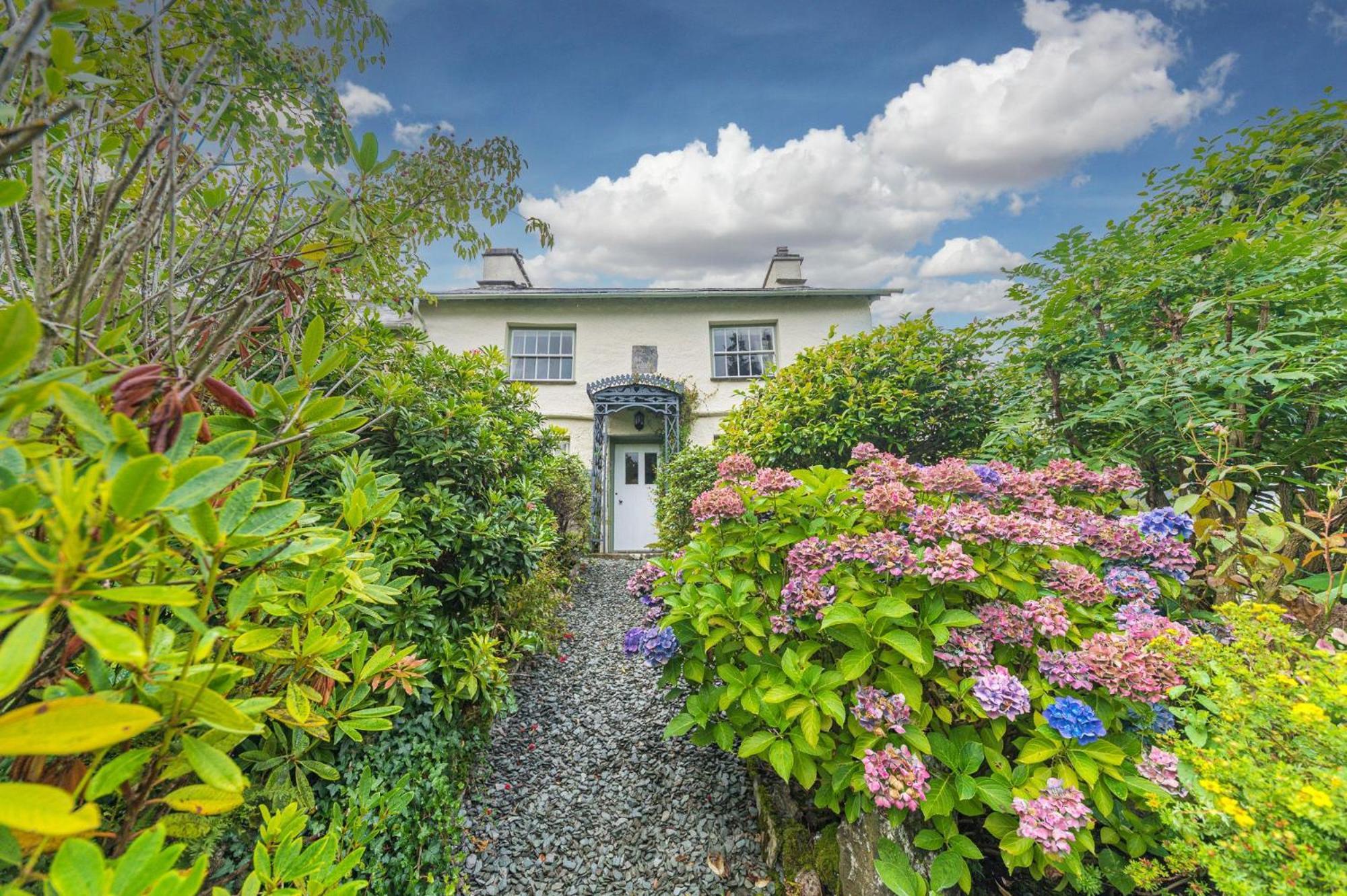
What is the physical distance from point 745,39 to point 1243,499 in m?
4.74

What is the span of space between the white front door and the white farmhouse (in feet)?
0.06

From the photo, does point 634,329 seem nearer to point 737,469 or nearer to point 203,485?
point 737,469

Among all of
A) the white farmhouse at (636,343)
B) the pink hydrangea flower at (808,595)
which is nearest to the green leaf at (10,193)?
the pink hydrangea flower at (808,595)

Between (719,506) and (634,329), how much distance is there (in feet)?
25.9

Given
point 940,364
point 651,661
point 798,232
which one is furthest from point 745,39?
point 798,232

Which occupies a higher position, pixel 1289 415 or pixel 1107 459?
pixel 1289 415

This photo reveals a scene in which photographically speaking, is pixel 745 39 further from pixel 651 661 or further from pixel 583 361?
pixel 583 361

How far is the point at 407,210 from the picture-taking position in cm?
136

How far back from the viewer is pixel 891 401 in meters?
4.02

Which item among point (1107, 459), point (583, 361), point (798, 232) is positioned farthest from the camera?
point (798, 232)

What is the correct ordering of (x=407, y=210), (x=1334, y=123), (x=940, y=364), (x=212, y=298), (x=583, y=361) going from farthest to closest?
(x=583, y=361) → (x=940, y=364) → (x=1334, y=123) → (x=407, y=210) → (x=212, y=298)

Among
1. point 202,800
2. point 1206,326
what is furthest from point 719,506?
point 1206,326

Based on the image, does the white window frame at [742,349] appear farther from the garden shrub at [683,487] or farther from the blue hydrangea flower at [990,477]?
the blue hydrangea flower at [990,477]

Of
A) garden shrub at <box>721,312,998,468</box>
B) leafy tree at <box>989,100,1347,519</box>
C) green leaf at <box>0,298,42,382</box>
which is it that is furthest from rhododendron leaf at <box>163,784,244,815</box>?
garden shrub at <box>721,312,998,468</box>
